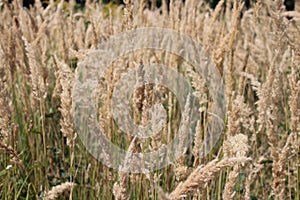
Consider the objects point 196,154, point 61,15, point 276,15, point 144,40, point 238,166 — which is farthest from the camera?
point 61,15

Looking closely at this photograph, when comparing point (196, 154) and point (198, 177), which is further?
point (196, 154)

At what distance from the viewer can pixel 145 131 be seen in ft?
4.05

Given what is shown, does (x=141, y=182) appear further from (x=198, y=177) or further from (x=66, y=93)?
(x=198, y=177)

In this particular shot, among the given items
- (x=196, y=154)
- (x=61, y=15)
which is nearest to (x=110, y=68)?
(x=196, y=154)

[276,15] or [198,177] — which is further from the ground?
[276,15]

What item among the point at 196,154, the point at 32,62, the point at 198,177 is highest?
the point at 32,62

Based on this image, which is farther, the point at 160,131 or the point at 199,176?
the point at 160,131

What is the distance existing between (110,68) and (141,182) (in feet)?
1.39

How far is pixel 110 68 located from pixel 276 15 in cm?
61

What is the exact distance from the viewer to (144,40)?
2.44m

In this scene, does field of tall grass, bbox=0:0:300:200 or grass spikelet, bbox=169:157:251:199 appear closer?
grass spikelet, bbox=169:157:251:199

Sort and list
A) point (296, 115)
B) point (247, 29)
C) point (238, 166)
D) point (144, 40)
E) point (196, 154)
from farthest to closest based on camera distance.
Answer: point (247, 29)
point (144, 40)
point (296, 115)
point (196, 154)
point (238, 166)

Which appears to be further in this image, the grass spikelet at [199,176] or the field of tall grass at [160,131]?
the field of tall grass at [160,131]

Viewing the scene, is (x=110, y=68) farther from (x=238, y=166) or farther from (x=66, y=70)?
(x=238, y=166)
